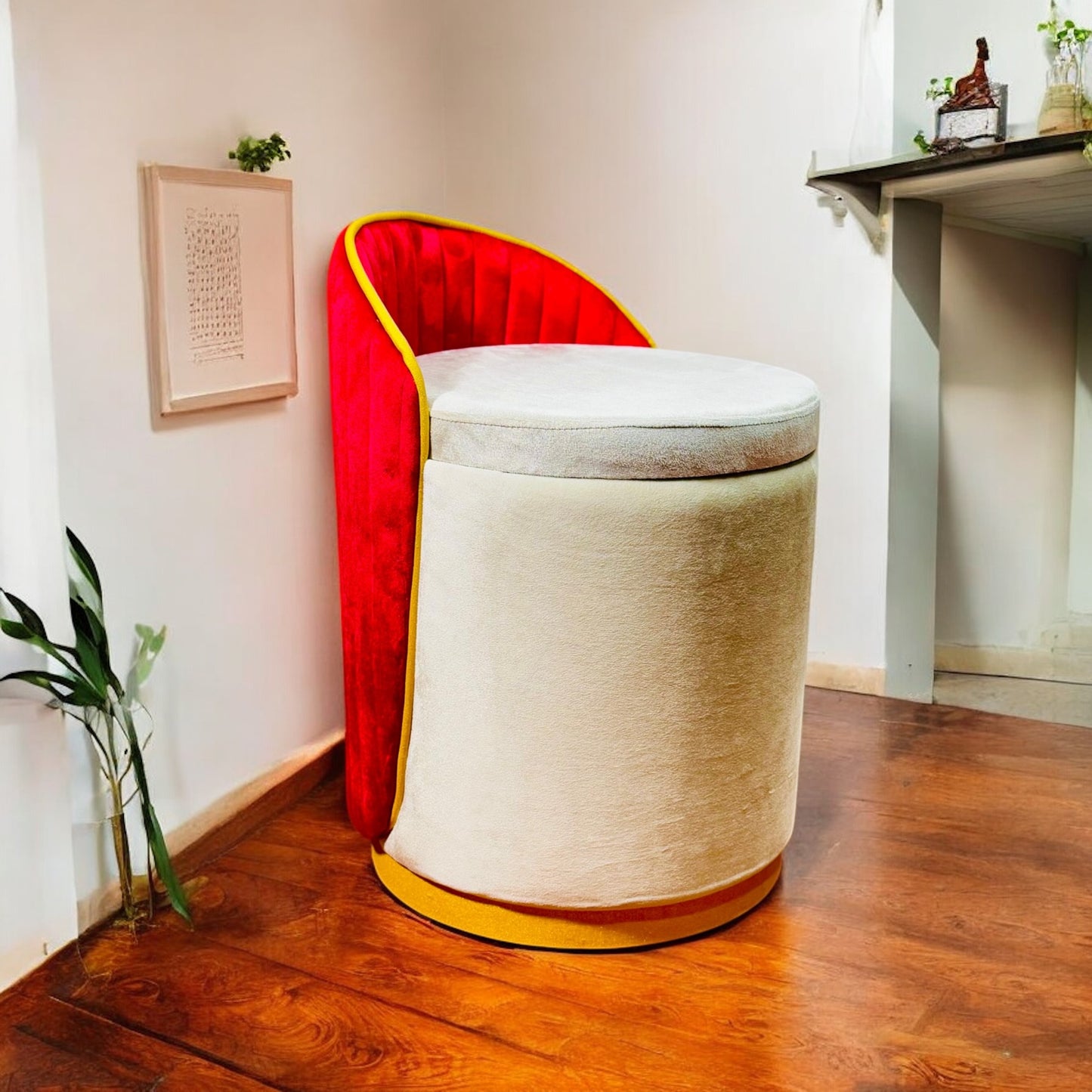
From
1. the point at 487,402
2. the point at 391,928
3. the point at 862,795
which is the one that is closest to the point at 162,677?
the point at 391,928

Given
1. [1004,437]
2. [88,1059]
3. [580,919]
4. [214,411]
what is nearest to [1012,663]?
[1004,437]

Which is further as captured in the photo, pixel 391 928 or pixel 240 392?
pixel 240 392

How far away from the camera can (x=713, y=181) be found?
284 cm

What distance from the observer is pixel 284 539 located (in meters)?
2.26

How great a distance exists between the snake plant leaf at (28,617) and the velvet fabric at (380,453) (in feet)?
1.53

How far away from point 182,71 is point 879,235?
1514 millimetres

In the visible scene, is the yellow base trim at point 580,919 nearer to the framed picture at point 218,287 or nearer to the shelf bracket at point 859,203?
the framed picture at point 218,287

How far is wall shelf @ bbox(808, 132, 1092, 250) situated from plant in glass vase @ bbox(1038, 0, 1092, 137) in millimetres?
49

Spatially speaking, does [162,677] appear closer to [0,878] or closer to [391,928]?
[0,878]

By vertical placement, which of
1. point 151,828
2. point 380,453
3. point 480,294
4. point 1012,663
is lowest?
point 1012,663

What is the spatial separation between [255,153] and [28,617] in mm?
865

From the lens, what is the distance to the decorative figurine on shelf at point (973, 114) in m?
2.51

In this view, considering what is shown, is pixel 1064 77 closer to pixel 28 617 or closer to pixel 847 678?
pixel 847 678

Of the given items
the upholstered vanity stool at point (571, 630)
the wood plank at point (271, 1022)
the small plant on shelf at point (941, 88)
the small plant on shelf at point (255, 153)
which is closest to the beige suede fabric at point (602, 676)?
the upholstered vanity stool at point (571, 630)
